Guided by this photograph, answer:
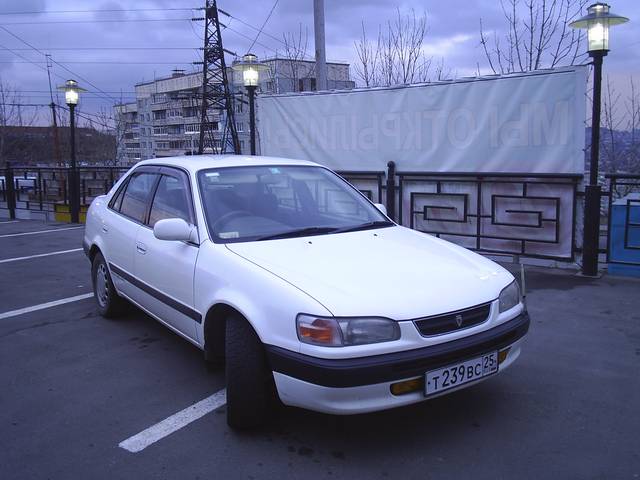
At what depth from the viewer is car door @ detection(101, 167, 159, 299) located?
4633 mm

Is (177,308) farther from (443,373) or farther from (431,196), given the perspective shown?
(431,196)

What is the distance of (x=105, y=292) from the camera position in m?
5.35

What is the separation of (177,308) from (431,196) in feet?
16.8

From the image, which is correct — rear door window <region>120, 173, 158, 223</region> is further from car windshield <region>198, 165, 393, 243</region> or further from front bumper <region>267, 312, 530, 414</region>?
front bumper <region>267, 312, 530, 414</region>

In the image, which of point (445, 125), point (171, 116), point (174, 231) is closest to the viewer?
point (174, 231)

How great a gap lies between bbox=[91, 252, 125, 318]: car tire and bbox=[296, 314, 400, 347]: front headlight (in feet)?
9.96

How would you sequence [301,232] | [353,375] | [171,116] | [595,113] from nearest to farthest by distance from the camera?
[353,375] → [301,232] → [595,113] → [171,116]

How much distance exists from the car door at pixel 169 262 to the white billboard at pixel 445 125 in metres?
4.73

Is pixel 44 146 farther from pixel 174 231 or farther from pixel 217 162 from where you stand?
pixel 174 231

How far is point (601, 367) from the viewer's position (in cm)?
407

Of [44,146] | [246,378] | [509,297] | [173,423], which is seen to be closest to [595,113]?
[509,297]

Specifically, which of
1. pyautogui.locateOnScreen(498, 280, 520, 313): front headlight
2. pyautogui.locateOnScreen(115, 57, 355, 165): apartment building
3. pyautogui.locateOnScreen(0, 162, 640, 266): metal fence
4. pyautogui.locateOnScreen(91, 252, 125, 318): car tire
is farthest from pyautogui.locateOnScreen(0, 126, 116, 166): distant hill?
pyautogui.locateOnScreen(498, 280, 520, 313): front headlight

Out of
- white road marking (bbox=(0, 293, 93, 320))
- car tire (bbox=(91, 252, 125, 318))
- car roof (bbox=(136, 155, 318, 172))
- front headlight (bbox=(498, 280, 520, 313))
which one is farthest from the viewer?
white road marking (bbox=(0, 293, 93, 320))

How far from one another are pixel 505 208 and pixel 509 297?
4.42 m
